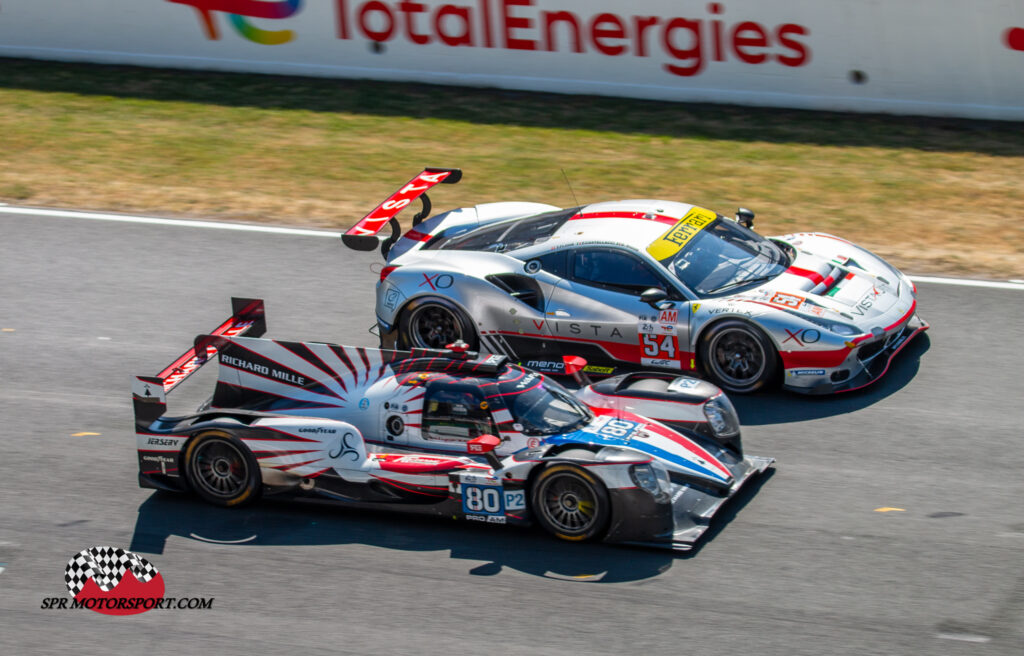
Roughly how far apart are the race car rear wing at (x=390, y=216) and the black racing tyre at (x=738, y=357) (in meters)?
2.97

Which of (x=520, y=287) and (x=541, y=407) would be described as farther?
(x=520, y=287)

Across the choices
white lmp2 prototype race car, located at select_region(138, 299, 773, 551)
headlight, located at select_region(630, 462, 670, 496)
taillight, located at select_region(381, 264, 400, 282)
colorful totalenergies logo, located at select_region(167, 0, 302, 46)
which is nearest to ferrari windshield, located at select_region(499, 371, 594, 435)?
white lmp2 prototype race car, located at select_region(138, 299, 773, 551)

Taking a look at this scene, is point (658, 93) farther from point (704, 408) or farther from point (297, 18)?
point (704, 408)

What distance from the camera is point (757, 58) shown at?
673 inches

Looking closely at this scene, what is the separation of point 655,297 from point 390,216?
8.45ft

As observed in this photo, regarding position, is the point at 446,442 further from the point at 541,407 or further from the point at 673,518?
the point at 673,518

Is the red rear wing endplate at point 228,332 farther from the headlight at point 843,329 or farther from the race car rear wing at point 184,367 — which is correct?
the headlight at point 843,329

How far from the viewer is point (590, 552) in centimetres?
792

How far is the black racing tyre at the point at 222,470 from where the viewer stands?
8.57 meters

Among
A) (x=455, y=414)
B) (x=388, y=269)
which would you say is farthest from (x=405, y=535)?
→ (x=388, y=269)

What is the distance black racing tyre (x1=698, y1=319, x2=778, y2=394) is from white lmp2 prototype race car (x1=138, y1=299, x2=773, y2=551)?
115 centimetres

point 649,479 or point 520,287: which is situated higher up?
point 520,287

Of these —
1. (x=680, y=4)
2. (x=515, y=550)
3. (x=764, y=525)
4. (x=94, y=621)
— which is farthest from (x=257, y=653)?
(x=680, y=4)

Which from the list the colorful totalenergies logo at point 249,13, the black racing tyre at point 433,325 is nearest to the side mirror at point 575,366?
the black racing tyre at point 433,325
